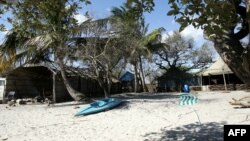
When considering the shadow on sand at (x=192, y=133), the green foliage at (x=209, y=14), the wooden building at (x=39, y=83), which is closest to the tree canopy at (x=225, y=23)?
the green foliage at (x=209, y=14)

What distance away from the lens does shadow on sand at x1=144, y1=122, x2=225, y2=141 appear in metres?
9.13

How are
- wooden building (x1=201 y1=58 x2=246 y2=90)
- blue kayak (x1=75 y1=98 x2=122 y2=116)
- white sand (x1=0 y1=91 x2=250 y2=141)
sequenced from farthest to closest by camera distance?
wooden building (x1=201 y1=58 x2=246 y2=90) < blue kayak (x1=75 y1=98 x2=122 y2=116) < white sand (x1=0 y1=91 x2=250 y2=141)

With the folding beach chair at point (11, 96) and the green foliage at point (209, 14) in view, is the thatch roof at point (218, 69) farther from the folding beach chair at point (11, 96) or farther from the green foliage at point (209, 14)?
the green foliage at point (209, 14)

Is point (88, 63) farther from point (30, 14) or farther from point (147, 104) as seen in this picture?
point (30, 14)

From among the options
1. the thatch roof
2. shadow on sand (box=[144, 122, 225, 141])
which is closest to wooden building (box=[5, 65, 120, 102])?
the thatch roof

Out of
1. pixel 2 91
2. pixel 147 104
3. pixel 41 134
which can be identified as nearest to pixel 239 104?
pixel 147 104

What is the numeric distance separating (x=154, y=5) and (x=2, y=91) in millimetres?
19590

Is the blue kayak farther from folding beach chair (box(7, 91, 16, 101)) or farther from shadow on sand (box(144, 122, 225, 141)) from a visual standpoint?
folding beach chair (box(7, 91, 16, 101))

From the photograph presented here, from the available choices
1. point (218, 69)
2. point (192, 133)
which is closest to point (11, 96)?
point (192, 133)

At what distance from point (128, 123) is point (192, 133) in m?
2.98

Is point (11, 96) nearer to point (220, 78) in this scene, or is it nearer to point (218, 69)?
point (218, 69)

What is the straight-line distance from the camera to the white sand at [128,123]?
9.85 meters

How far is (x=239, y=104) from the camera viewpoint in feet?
46.5

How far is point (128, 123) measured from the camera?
39.7 feet
